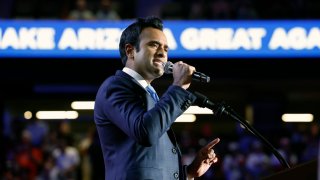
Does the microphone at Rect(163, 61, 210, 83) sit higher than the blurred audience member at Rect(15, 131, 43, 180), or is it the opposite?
the microphone at Rect(163, 61, 210, 83)

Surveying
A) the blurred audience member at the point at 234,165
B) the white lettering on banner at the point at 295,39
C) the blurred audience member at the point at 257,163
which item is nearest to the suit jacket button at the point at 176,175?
the blurred audience member at the point at 257,163

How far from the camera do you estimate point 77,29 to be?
15.2 m

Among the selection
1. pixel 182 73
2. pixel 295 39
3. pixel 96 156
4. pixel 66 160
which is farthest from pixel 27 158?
pixel 182 73

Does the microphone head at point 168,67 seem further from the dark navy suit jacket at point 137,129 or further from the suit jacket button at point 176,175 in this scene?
the suit jacket button at point 176,175

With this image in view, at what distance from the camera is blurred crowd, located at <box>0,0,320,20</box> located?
15719 mm

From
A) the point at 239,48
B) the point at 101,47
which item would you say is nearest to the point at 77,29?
the point at 101,47

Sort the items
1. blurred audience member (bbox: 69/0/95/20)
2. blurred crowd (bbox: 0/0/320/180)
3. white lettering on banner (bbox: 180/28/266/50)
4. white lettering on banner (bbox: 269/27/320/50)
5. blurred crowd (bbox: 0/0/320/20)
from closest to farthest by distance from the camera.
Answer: blurred crowd (bbox: 0/0/320/180), white lettering on banner (bbox: 269/27/320/50), white lettering on banner (bbox: 180/28/266/50), blurred audience member (bbox: 69/0/95/20), blurred crowd (bbox: 0/0/320/20)

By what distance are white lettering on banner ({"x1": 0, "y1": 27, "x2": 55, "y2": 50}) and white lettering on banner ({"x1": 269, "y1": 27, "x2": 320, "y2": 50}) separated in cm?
385

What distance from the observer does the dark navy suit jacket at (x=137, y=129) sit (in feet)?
10.7

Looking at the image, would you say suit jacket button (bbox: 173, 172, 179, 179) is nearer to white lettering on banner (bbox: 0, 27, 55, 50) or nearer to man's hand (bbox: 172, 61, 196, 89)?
man's hand (bbox: 172, 61, 196, 89)

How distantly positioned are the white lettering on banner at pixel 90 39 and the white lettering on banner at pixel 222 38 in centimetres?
119

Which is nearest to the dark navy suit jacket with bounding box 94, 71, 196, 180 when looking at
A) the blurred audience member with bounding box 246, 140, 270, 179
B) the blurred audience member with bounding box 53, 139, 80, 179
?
the blurred audience member with bounding box 246, 140, 270, 179

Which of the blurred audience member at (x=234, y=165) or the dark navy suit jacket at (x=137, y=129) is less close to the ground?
the dark navy suit jacket at (x=137, y=129)

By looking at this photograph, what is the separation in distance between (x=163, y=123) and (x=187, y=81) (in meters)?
0.21
